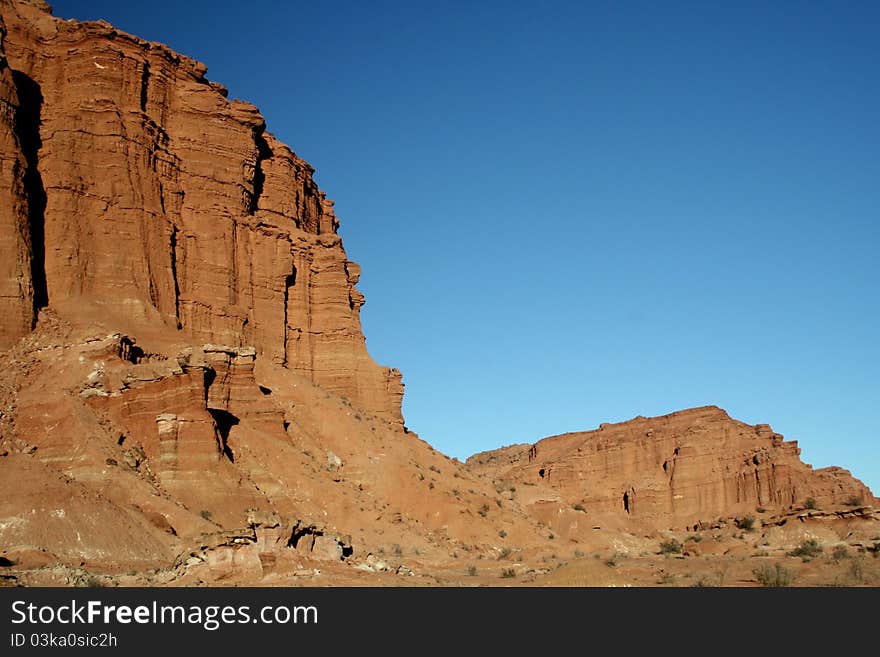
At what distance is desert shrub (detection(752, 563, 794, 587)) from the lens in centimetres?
2412

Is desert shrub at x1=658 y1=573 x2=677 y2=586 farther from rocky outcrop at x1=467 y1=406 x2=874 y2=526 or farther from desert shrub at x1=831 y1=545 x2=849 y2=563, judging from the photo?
rocky outcrop at x1=467 y1=406 x2=874 y2=526

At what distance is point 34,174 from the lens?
159 ft

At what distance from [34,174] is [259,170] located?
14.9 m

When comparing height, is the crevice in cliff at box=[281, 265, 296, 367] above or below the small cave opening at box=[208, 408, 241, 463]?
above

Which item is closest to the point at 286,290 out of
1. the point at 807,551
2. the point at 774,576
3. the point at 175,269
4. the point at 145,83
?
the point at 175,269

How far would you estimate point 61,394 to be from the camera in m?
39.6

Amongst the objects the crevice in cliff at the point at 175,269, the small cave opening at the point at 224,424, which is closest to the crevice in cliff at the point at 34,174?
the crevice in cliff at the point at 175,269

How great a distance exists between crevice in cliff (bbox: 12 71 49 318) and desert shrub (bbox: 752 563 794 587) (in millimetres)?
32674

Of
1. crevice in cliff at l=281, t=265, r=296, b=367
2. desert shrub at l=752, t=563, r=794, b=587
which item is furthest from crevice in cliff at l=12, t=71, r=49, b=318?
desert shrub at l=752, t=563, r=794, b=587

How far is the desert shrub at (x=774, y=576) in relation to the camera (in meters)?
24.1

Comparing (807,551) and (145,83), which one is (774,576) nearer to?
(807,551)
